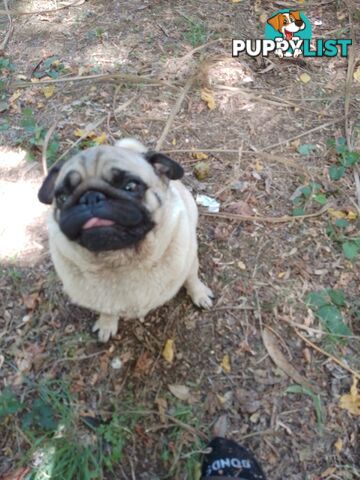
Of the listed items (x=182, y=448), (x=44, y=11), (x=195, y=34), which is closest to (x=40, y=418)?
(x=182, y=448)

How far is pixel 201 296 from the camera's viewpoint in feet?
8.39

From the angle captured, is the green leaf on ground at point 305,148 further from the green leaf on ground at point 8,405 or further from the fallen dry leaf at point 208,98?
the green leaf on ground at point 8,405

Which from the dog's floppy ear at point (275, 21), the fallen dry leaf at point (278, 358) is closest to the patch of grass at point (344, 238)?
the fallen dry leaf at point (278, 358)

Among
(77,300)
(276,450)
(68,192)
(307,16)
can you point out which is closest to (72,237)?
(68,192)

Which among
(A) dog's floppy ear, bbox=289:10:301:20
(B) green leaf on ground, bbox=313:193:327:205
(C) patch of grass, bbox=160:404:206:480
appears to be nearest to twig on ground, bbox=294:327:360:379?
(C) patch of grass, bbox=160:404:206:480

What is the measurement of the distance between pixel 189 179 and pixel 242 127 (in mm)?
661

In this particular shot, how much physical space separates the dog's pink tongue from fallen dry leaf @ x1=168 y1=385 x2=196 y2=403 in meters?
1.06

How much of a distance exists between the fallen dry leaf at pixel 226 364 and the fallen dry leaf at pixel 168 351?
0.27 metres

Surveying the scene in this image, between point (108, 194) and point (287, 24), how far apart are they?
2981mm

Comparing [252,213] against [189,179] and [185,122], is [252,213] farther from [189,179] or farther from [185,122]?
[185,122]

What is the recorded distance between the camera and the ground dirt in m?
2.28

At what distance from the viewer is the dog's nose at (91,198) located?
5.82 feet

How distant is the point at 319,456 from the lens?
2201 mm

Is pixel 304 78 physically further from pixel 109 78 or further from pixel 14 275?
pixel 14 275
